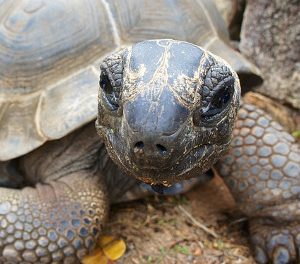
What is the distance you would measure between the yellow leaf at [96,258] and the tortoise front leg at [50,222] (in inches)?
3.8

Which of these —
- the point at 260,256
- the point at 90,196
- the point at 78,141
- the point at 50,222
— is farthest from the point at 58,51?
the point at 260,256

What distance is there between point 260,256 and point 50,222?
1.07 meters

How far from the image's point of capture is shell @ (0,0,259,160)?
2791 millimetres

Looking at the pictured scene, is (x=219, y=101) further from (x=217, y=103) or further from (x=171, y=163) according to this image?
(x=171, y=163)

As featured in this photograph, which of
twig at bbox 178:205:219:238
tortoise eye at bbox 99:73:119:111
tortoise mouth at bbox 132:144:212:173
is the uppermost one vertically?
tortoise eye at bbox 99:73:119:111

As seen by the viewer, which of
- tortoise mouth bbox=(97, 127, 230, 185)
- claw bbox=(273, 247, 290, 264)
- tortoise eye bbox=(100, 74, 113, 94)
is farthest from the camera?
claw bbox=(273, 247, 290, 264)

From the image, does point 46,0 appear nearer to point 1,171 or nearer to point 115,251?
point 1,171

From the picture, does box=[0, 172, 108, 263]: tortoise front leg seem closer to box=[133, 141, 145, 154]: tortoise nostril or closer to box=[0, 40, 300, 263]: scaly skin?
box=[0, 40, 300, 263]: scaly skin

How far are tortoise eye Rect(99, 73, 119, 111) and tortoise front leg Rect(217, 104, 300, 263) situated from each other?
1.22 metres

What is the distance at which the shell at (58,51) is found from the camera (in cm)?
279

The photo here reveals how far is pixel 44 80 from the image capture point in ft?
9.51

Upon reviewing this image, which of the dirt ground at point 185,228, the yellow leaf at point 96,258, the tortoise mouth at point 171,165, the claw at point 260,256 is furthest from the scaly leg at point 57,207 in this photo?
the tortoise mouth at point 171,165

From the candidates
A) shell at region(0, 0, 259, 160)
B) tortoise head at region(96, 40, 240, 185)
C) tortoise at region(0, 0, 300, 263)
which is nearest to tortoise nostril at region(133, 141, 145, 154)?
tortoise head at region(96, 40, 240, 185)

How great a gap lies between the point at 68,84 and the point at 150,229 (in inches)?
35.5
